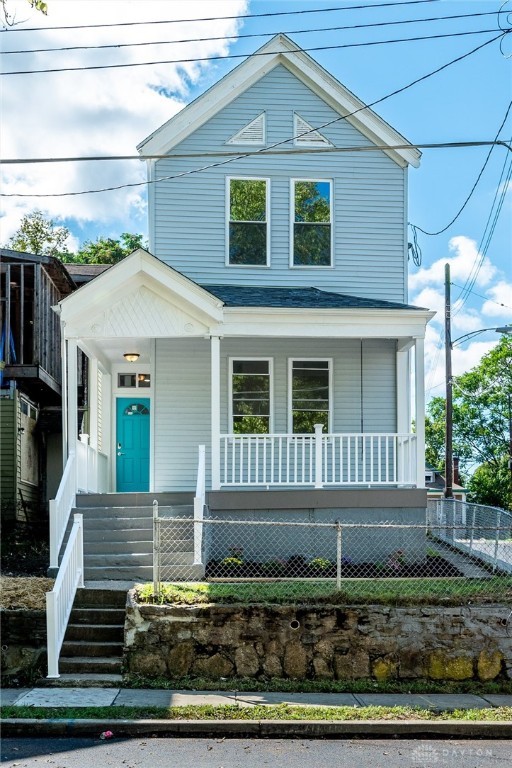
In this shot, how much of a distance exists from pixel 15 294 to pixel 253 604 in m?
10.4

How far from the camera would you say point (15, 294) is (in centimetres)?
1809

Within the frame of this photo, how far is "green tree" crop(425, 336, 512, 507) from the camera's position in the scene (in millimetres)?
50031

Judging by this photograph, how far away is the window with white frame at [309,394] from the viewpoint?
15.9 m

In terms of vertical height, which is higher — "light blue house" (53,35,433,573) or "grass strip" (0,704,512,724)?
"light blue house" (53,35,433,573)

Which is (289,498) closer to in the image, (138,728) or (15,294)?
(138,728)

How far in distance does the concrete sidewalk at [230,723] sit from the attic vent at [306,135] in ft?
35.0

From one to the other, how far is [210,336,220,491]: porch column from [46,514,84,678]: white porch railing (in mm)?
3025

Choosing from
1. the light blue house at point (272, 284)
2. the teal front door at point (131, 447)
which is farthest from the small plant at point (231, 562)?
the teal front door at point (131, 447)

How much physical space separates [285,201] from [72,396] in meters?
5.70

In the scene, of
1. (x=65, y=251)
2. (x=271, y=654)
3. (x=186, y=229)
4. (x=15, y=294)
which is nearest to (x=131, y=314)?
(x=186, y=229)

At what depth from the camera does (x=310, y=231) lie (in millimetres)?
16500

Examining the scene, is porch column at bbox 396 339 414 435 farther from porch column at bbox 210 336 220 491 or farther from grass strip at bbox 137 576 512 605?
grass strip at bbox 137 576 512 605

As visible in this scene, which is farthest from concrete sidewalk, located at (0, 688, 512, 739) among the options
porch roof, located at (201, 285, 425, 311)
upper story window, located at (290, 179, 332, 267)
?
upper story window, located at (290, 179, 332, 267)

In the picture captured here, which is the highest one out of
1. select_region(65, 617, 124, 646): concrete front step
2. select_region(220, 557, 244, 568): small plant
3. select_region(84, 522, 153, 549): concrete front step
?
select_region(84, 522, 153, 549): concrete front step
